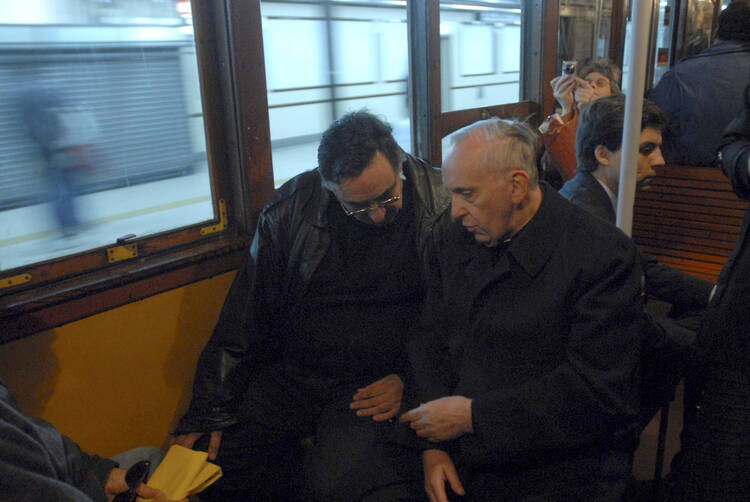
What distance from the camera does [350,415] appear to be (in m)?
2.14

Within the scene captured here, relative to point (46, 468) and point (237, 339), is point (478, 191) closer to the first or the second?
point (237, 339)

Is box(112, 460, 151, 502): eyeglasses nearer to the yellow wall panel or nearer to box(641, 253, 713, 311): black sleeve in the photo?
the yellow wall panel

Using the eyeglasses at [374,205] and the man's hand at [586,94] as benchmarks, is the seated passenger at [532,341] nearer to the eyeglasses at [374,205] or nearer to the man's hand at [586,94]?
the eyeglasses at [374,205]

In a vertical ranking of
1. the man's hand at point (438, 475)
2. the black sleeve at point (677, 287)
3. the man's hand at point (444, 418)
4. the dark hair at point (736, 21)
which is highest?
the dark hair at point (736, 21)

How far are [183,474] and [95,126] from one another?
1239 millimetres

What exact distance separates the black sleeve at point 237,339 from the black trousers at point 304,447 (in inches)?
3.5

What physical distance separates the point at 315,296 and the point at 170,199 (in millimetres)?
699

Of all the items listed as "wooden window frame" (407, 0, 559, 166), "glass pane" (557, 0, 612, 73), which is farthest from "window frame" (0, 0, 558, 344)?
"glass pane" (557, 0, 612, 73)

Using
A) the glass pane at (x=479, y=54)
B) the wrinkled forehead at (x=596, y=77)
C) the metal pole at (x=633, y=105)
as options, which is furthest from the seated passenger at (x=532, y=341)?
the wrinkled forehead at (x=596, y=77)

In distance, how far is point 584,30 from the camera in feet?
15.0

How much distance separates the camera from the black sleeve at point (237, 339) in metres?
2.17

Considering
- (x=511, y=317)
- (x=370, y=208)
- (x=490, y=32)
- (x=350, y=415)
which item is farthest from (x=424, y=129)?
(x=511, y=317)

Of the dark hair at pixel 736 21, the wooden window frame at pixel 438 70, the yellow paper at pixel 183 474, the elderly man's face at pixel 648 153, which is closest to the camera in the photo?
the yellow paper at pixel 183 474

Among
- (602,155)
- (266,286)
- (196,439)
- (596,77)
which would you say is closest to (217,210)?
(266,286)
